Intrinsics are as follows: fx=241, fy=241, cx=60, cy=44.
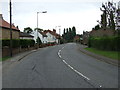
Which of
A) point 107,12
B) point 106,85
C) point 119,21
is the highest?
point 107,12

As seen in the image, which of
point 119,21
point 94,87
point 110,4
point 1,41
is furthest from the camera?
point 110,4

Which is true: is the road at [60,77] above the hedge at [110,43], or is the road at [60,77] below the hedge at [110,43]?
below

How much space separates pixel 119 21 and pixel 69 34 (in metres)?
155

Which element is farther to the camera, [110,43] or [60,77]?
[110,43]

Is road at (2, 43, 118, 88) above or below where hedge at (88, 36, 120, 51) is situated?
below

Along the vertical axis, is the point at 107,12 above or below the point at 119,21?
above

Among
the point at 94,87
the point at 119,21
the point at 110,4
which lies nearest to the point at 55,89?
the point at 94,87

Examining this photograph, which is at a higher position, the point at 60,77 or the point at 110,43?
the point at 110,43

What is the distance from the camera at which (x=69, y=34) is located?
190 meters

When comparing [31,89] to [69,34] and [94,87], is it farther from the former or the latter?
[69,34]

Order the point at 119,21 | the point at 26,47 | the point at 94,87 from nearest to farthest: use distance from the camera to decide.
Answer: the point at 94,87 < the point at 119,21 < the point at 26,47

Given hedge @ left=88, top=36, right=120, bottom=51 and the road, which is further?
hedge @ left=88, top=36, right=120, bottom=51

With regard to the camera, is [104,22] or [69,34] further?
[69,34]

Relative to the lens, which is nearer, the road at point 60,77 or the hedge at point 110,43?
the road at point 60,77
